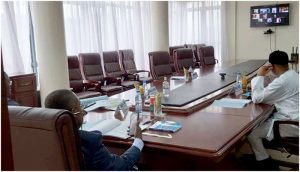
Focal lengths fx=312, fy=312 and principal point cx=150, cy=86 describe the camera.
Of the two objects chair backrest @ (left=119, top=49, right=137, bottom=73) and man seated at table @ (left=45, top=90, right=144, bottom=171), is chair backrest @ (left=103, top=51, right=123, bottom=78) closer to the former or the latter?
chair backrest @ (left=119, top=49, right=137, bottom=73)

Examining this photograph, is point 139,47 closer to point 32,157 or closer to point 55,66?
point 55,66

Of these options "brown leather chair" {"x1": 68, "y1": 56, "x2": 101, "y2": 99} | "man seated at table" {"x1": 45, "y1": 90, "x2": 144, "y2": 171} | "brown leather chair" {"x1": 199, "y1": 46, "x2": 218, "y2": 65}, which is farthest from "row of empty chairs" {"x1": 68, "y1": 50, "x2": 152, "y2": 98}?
"man seated at table" {"x1": 45, "y1": 90, "x2": 144, "y2": 171}

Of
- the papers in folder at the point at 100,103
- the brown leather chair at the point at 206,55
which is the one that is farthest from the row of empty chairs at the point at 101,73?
the brown leather chair at the point at 206,55

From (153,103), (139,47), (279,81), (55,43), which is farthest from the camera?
(139,47)

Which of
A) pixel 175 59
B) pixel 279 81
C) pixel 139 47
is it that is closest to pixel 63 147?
pixel 279 81

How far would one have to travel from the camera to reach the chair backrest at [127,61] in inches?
230

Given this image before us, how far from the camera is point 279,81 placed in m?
2.41

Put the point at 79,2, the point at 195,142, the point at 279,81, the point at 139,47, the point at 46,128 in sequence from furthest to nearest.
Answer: the point at 139,47 → the point at 79,2 → the point at 279,81 → the point at 195,142 → the point at 46,128

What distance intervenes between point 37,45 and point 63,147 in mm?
3354

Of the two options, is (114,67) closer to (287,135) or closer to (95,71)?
(95,71)

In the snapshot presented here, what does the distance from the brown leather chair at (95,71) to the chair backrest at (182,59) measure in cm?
107

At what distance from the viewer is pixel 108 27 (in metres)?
5.93

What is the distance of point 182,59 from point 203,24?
3475 mm

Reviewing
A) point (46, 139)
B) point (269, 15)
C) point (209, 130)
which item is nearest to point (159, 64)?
point (209, 130)
